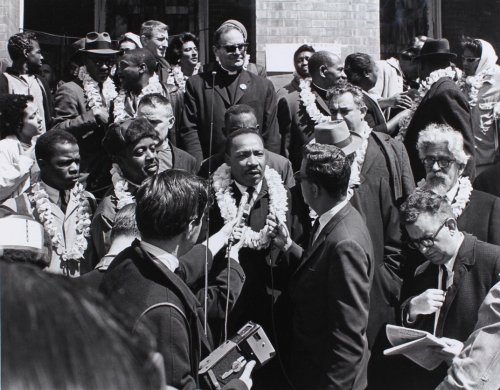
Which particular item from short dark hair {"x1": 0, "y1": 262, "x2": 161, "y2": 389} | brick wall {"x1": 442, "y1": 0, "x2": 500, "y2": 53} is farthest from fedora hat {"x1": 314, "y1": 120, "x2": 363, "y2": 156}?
brick wall {"x1": 442, "y1": 0, "x2": 500, "y2": 53}

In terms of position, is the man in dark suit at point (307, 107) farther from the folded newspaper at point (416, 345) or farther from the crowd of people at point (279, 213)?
the folded newspaper at point (416, 345)

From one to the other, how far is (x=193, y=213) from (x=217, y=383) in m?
0.70

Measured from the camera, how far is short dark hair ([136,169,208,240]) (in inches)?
134

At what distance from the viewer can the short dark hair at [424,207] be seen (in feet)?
15.6

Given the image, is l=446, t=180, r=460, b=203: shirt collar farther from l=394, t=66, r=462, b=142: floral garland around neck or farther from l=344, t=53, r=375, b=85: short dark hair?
l=344, t=53, r=375, b=85: short dark hair

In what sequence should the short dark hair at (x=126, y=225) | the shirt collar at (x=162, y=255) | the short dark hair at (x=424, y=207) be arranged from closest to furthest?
1. the shirt collar at (x=162, y=255)
2. the short dark hair at (x=126, y=225)
3. the short dark hair at (x=424, y=207)

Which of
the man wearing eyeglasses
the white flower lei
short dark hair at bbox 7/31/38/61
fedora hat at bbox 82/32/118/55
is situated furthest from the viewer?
short dark hair at bbox 7/31/38/61

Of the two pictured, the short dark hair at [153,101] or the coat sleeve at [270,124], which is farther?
the coat sleeve at [270,124]

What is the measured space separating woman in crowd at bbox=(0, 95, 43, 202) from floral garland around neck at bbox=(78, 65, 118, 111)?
89 cm

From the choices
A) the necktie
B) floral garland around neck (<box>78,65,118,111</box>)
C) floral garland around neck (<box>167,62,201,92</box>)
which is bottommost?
the necktie

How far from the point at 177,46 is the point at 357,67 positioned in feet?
6.95

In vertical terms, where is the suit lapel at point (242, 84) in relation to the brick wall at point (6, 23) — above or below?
below

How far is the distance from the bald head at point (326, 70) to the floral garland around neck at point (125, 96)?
48.9 inches

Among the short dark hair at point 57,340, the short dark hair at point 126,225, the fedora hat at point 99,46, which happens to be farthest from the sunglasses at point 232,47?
the short dark hair at point 57,340
